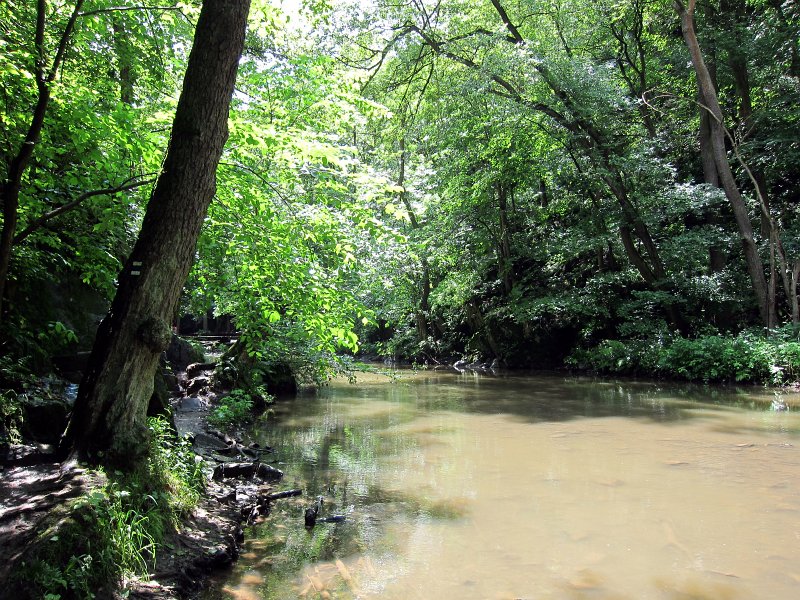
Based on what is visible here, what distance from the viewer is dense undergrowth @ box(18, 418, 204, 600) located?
108 inches

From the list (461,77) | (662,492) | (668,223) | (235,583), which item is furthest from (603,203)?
(235,583)

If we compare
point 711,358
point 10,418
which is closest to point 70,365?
point 10,418

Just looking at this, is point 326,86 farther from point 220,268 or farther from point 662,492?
point 662,492

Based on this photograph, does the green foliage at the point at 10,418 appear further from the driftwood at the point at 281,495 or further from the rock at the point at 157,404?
the driftwood at the point at 281,495

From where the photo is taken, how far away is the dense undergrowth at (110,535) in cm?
276

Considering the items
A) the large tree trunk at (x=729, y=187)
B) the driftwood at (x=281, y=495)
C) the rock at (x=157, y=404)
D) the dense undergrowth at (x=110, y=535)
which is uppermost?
the large tree trunk at (x=729, y=187)

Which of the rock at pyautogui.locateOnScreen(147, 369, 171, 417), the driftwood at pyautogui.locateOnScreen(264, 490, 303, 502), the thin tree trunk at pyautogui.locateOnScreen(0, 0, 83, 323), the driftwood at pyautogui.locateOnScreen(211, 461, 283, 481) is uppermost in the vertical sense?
the thin tree trunk at pyautogui.locateOnScreen(0, 0, 83, 323)

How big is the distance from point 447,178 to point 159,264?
18.5 metres

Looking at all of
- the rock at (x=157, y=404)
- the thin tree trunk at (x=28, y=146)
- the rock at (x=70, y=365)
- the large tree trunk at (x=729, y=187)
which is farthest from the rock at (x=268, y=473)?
the large tree trunk at (x=729, y=187)

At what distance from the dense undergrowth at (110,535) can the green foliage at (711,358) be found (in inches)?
527

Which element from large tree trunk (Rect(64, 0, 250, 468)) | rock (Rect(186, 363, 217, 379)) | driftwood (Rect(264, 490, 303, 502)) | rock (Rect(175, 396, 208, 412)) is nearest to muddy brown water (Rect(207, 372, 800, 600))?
driftwood (Rect(264, 490, 303, 502))

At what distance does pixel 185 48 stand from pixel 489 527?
21.8 feet

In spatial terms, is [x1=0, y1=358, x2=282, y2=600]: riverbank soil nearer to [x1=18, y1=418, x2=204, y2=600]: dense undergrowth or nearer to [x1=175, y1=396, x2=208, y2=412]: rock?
[x1=18, y1=418, x2=204, y2=600]: dense undergrowth

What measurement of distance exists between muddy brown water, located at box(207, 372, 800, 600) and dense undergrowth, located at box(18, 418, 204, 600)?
0.58 meters
